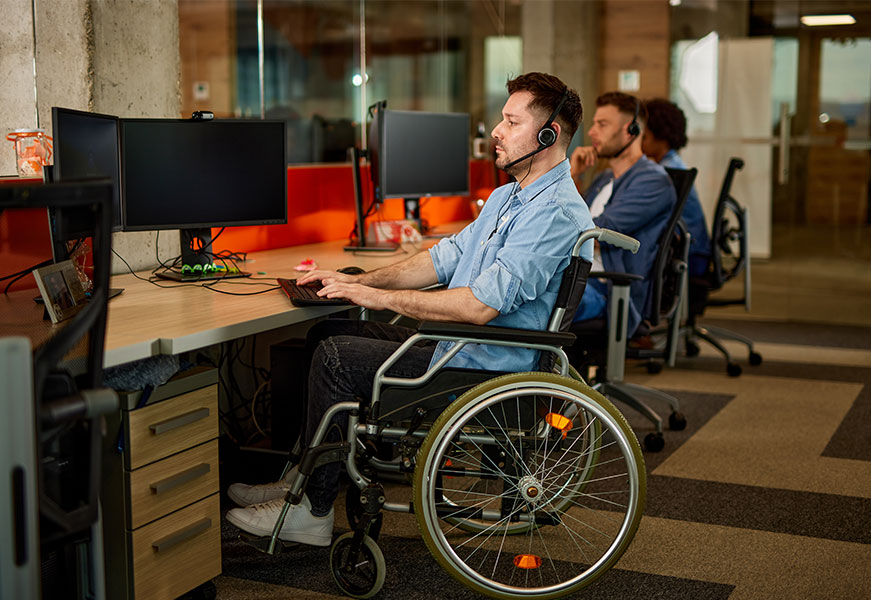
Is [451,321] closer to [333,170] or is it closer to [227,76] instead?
[333,170]

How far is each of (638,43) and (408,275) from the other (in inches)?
191

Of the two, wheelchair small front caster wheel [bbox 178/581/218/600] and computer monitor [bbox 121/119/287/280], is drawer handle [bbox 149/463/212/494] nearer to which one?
wheelchair small front caster wheel [bbox 178/581/218/600]

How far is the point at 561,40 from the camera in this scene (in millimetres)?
6809

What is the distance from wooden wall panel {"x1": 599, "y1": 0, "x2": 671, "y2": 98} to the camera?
6.84 metres

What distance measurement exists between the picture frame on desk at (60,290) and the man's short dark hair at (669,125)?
3.35 meters

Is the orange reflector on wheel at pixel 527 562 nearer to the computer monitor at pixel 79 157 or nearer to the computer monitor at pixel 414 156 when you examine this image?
the computer monitor at pixel 79 157

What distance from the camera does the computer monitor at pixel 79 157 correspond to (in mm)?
2334

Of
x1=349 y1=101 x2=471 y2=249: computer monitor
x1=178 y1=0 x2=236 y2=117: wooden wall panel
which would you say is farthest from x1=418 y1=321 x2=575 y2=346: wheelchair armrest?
x1=178 y1=0 x2=236 y2=117: wooden wall panel

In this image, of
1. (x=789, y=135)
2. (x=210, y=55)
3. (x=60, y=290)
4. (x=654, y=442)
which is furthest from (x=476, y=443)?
(x=210, y=55)

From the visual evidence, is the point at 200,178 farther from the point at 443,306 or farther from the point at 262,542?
the point at 262,542

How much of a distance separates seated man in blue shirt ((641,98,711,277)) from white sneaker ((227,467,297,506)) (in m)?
2.76

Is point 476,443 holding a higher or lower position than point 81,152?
lower

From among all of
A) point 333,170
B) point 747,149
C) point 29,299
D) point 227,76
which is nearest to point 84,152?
point 29,299

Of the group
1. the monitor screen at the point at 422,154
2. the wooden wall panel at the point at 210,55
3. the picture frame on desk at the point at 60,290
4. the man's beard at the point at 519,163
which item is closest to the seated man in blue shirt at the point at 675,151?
the monitor screen at the point at 422,154
